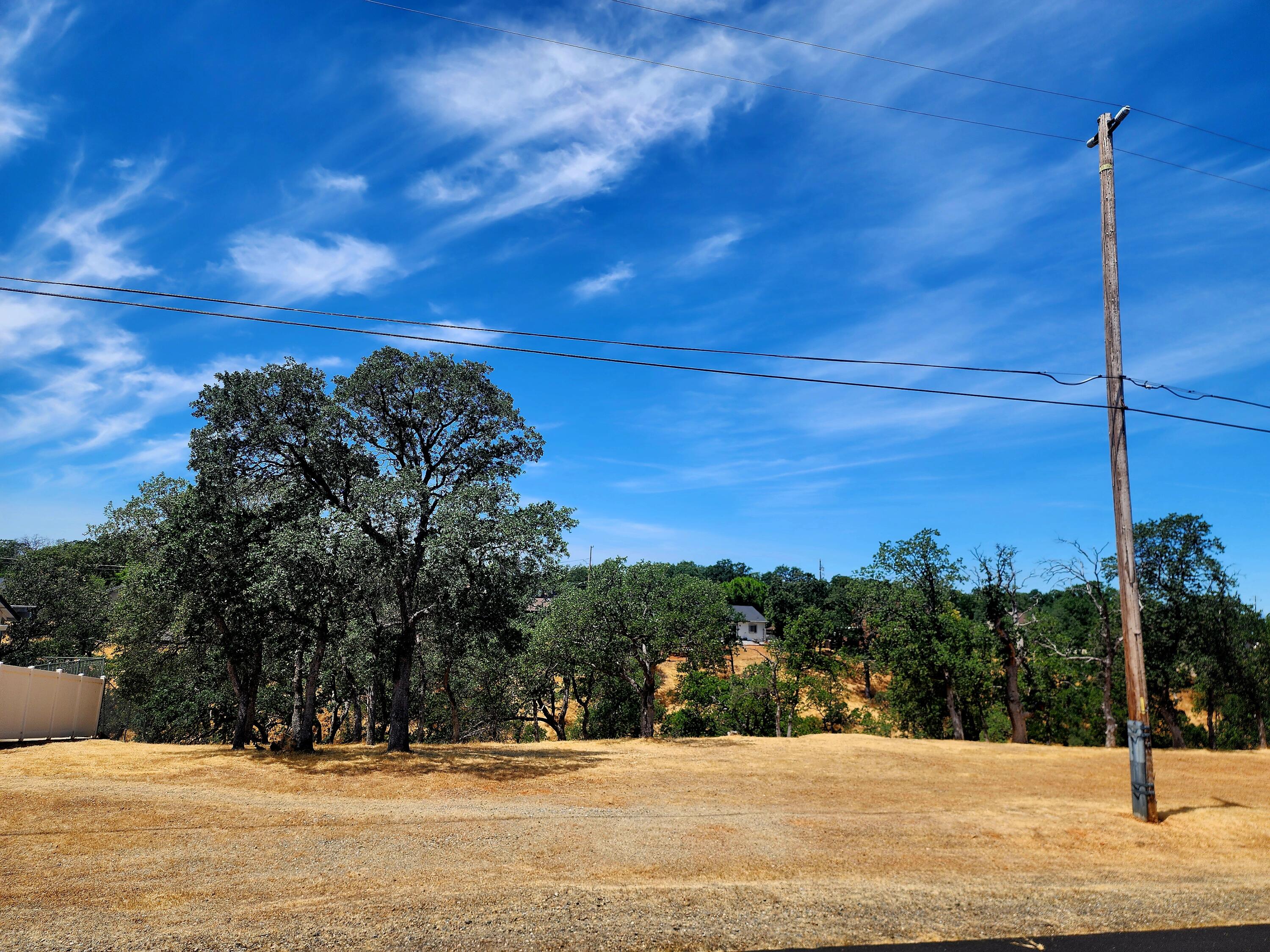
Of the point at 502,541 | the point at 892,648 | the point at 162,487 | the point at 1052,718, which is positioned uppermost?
the point at 162,487

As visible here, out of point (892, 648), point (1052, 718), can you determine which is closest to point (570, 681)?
point (892, 648)

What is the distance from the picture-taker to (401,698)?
78.4 feet

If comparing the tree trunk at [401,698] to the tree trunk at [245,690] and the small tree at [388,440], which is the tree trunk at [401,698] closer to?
the small tree at [388,440]

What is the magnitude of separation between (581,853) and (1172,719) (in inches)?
1432

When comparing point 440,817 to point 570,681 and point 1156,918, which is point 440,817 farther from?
point 570,681

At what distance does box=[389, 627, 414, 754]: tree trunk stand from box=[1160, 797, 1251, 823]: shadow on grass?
66.9ft

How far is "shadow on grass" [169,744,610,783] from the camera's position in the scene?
20469 mm

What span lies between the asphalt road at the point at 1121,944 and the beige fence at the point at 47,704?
27.1 metres

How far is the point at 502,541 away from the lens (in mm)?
21984

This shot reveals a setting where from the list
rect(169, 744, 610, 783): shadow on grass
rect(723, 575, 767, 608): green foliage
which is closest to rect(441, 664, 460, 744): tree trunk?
rect(169, 744, 610, 783): shadow on grass

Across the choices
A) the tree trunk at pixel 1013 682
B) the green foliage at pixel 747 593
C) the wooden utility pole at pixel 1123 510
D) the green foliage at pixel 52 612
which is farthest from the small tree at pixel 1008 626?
the green foliage at pixel 747 593

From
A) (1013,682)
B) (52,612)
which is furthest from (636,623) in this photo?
(52,612)

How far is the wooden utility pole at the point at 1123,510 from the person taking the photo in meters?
15.1

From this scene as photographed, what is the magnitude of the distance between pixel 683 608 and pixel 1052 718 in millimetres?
25806
